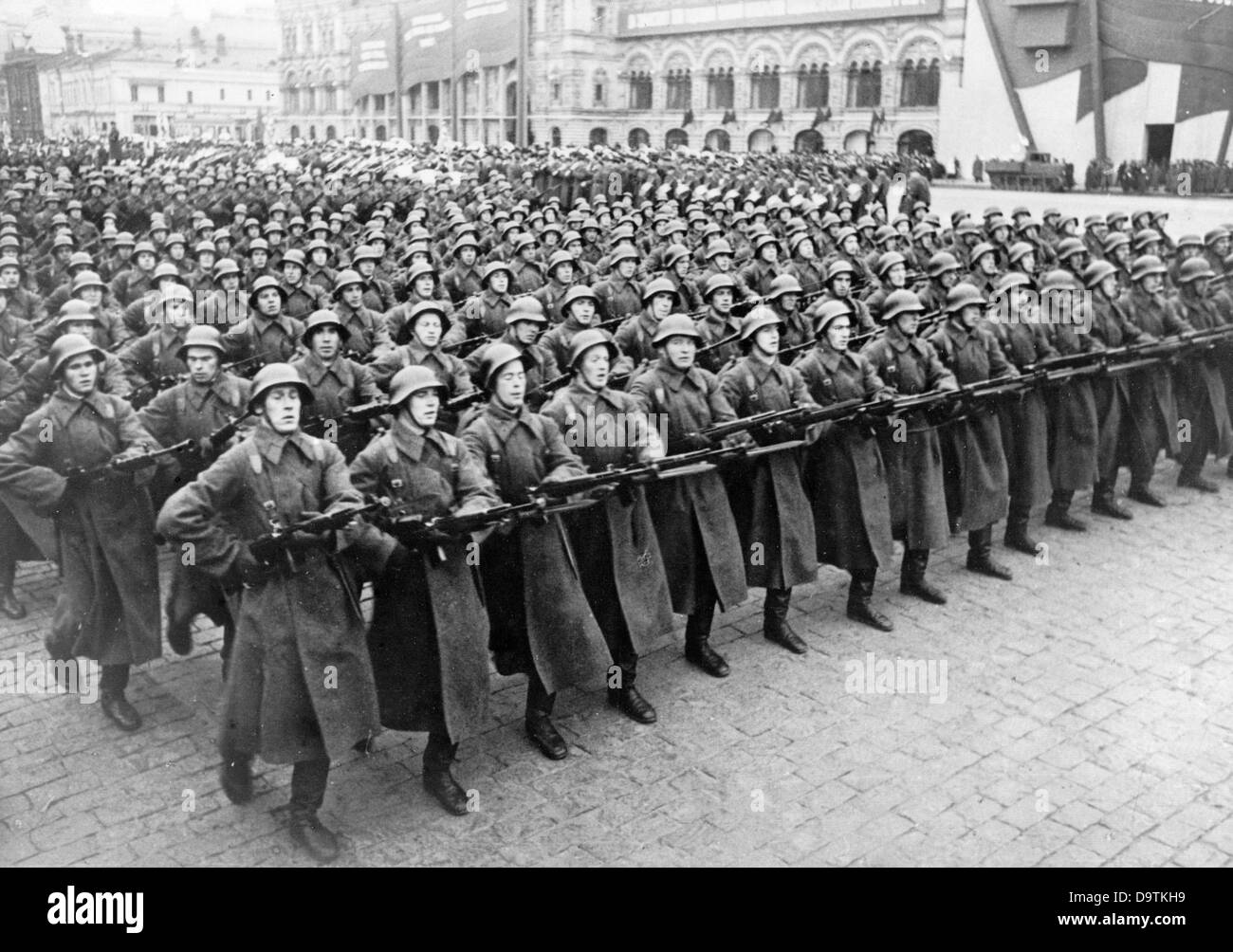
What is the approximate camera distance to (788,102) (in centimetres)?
4984

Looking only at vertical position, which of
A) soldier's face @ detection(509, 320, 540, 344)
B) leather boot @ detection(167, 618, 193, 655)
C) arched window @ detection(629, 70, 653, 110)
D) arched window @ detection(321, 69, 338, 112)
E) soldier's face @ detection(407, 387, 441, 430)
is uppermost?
arched window @ detection(321, 69, 338, 112)

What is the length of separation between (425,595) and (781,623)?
9.69ft

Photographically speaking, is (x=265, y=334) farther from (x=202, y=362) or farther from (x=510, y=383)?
(x=510, y=383)

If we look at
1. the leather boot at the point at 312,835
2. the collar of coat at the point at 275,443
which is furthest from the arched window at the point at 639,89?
the leather boot at the point at 312,835

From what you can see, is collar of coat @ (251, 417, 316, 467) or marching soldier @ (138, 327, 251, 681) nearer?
collar of coat @ (251, 417, 316, 467)

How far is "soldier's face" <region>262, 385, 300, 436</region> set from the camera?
493 cm

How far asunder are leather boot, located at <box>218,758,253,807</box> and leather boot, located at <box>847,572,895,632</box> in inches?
167

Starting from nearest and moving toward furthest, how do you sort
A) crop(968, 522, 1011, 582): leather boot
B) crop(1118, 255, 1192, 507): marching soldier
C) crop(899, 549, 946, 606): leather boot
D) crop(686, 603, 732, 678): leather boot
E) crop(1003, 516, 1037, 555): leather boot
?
crop(686, 603, 732, 678): leather boot → crop(899, 549, 946, 606): leather boot → crop(968, 522, 1011, 582): leather boot → crop(1003, 516, 1037, 555): leather boot → crop(1118, 255, 1192, 507): marching soldier

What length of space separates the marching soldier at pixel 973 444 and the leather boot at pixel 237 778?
534cm

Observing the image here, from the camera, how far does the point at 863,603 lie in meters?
7.68

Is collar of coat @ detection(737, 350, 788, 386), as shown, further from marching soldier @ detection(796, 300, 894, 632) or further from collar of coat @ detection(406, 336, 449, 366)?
collar of coat @ detection(406, 336, 449, 366)

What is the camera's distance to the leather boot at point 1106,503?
9.70 meters

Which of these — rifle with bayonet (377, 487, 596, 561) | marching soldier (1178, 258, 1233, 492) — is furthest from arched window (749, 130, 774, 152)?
rifle with bayonet (377, 487, 596, 561)
